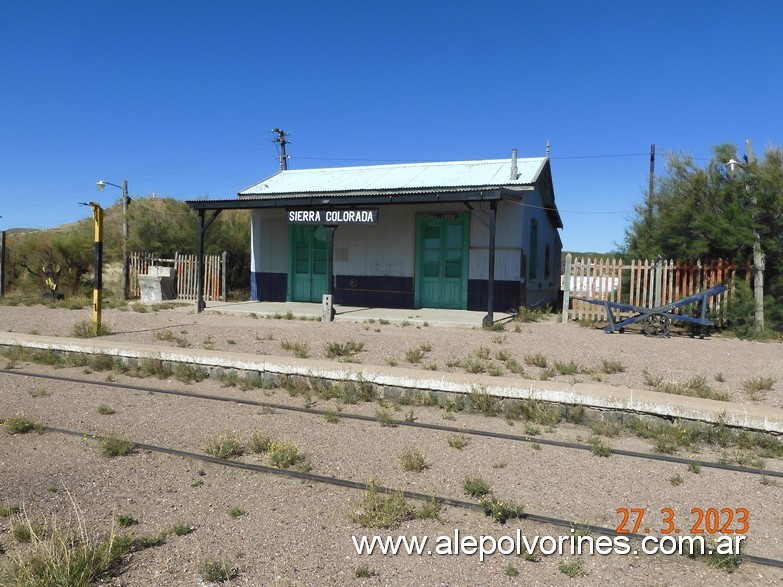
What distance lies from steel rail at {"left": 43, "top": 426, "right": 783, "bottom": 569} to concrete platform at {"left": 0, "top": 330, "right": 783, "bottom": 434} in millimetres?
2617

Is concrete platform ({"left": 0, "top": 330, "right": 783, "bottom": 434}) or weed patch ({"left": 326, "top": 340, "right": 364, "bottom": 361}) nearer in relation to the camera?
concrete platform ({"left": 0, "top": 330, "right": 783, "bottom": 434})

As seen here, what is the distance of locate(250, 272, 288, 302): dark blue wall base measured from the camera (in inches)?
749

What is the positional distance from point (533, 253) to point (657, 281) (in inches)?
183

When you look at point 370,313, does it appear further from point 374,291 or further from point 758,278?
point 758,278

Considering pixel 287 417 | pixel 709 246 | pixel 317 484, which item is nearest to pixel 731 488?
pixel 317 484

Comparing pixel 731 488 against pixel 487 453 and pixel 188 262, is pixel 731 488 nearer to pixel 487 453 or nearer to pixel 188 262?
pixel 487 453

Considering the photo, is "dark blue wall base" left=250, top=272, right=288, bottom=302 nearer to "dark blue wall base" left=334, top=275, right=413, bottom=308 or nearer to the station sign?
"dark blue wall base" left=334, top=275, right=413, bottom=308

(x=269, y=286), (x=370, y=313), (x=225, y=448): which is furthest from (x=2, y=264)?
(x=225, y=448)

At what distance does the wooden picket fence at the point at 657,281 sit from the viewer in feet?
44.0

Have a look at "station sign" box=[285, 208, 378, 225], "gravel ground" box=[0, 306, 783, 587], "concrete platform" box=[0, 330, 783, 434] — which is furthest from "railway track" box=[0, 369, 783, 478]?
"station sign" box=[285, 208, 378, 225]

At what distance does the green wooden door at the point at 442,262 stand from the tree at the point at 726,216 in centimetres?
498

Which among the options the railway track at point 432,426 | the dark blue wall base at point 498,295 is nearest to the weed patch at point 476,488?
the railway track at point 432,426

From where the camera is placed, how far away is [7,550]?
3576 millimetres

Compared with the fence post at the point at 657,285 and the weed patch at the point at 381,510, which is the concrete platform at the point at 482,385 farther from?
the fence post at the point at 657,285
